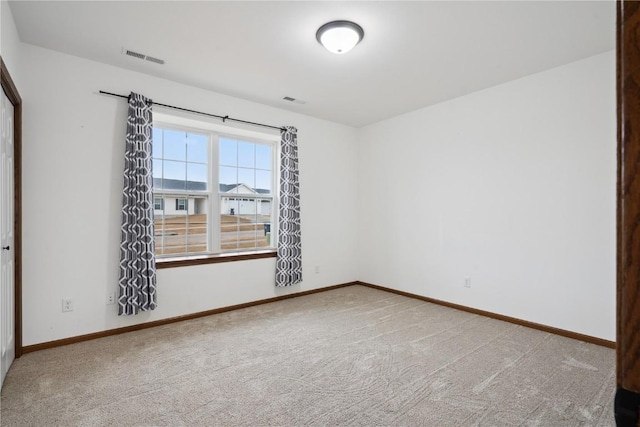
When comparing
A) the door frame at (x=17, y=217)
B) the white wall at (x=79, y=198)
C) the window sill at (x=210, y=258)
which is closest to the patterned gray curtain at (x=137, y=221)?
the white wall at (x=79, y=198)

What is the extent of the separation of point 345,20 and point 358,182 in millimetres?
3176

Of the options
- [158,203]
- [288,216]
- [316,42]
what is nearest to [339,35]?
[316,42]

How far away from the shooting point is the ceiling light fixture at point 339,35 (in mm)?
2449

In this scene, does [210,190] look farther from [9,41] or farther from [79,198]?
[9,41]

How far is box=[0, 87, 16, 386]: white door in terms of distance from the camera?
2248 millimetres

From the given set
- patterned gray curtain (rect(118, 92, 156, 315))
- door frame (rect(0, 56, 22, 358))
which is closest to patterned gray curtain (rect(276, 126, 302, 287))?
patterned gray curtain (rect(118, 92, 156, 315))

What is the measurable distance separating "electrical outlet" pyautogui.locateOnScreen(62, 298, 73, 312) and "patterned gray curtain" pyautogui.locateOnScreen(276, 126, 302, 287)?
2.20 metres

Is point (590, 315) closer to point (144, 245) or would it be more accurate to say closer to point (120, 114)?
point (144, 245)

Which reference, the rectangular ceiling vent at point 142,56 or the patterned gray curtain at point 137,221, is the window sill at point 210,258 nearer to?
the patterned gray curtain at point 137,221

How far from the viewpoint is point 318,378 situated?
2359 millimetres

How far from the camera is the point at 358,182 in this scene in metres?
5.43

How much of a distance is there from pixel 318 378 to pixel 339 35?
2.60m

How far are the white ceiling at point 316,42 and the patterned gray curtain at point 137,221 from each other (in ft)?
1.95

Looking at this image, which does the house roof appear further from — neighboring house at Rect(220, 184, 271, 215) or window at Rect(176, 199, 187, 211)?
window at Rect(176, 199, 187, 211)
